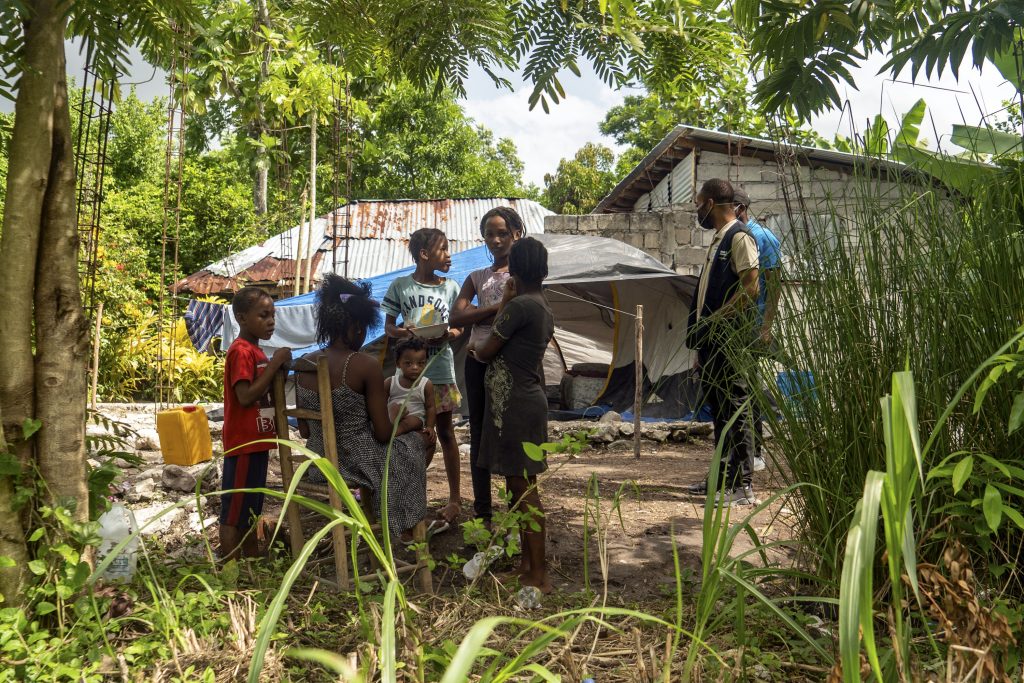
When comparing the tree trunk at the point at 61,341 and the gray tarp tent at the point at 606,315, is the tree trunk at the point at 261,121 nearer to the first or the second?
the gray tarp tent at the point at 606,315

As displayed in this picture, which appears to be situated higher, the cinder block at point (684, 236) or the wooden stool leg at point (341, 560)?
the cinder block at point (684, 236)

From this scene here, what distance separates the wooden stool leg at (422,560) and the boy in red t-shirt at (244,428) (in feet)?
2.29

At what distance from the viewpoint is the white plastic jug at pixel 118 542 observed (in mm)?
3189

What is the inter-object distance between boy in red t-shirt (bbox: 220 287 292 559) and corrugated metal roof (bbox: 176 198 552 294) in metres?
11.7

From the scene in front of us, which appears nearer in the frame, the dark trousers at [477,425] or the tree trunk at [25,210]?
the tree trunk at [25,210]

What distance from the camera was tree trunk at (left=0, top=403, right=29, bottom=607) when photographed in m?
2.80

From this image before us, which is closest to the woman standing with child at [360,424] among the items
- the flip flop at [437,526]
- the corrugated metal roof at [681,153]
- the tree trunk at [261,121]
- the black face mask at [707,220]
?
the flip flop at [437,526]

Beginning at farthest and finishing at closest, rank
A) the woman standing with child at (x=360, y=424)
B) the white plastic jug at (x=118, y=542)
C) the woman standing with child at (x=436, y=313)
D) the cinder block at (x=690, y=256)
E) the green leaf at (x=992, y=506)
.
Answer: the cinder block at (x=690, y=256) < the woman standing with child at (x=436, y=313) < the woman standing with child at (x=360, y=424) < the white plastic jug at (x=118, y=542) < the green leaf at (x=992, y=506)

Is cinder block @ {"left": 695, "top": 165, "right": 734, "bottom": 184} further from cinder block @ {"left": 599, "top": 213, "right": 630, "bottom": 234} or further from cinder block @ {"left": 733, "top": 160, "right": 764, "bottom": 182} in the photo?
cinder block @ {"left": 599, "top": 213, "right": 630, "bottom": 234}

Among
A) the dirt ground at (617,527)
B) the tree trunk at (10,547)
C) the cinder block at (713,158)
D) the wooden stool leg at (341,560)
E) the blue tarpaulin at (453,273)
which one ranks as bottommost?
the dirt ground at (617,527)

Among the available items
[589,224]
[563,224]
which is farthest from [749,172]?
[563,224]

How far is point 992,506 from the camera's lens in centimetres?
215

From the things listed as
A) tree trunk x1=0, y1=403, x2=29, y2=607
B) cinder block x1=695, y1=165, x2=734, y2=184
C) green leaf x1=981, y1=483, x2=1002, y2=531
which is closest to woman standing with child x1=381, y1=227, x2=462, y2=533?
tree trunk x1=0, y1=403, x2=29, y2=607

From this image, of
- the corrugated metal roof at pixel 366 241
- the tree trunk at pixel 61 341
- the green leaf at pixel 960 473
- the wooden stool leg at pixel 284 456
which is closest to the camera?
the green leaf at pixel 960 473
